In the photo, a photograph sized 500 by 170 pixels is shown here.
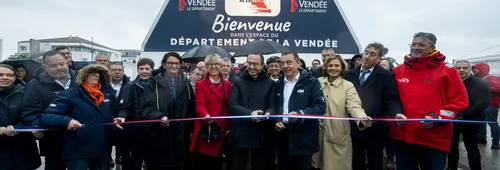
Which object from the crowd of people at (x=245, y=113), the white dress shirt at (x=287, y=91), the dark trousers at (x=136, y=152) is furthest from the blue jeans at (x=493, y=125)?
the dark trousers at (x=136, y=152)

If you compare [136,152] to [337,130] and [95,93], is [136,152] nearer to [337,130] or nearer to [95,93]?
[95,93]

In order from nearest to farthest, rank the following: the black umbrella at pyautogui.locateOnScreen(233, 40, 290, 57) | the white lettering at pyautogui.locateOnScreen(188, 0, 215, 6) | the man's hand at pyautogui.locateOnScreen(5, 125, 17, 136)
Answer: the man's hand at pyautogui.locateOnScreen(5, 125, 17, 136) < the black umbrella at pyautogui.locateOnScreen(233, 40, 290, 57) < the white lettering at pyautogui.locateOnScreen(188, 0, 215, 6)

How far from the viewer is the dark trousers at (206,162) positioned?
437cm

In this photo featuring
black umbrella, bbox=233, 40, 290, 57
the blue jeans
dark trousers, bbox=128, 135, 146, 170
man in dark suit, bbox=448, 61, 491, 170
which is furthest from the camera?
black umbrella, bbox=233, 40, 290, 57

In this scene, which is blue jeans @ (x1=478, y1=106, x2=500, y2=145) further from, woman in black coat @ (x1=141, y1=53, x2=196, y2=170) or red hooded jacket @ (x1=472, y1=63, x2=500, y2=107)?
woman in black coat @ (x1=141, y1=53, x2=196, y2=170)

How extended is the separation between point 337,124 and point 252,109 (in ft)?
3.43

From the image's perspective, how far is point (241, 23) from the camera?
1137 cm

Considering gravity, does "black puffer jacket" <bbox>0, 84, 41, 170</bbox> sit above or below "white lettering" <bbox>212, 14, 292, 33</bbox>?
below

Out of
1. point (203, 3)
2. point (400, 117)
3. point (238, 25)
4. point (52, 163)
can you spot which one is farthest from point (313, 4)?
point (52, 163)

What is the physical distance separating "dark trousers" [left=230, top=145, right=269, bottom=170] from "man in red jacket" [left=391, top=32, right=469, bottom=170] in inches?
62.1

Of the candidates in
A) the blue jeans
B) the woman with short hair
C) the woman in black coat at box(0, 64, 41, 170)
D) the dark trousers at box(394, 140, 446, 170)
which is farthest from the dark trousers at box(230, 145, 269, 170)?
the blue jeans

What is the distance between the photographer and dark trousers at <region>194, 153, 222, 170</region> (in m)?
4.37

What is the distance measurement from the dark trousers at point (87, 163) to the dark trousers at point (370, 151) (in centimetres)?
299

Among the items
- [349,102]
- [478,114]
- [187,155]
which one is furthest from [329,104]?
[478,114]
